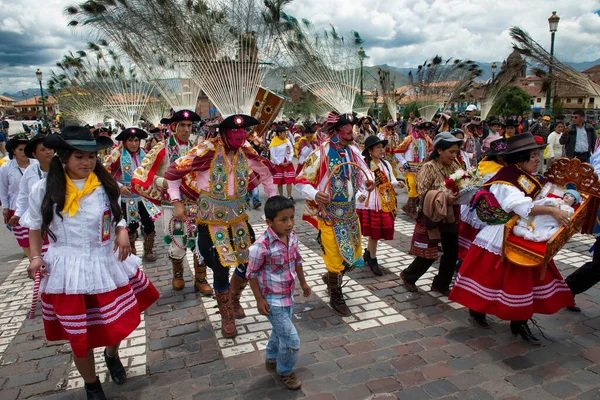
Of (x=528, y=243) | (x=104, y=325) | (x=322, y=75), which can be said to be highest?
(x=322, y=75)

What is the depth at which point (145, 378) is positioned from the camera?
135 inches

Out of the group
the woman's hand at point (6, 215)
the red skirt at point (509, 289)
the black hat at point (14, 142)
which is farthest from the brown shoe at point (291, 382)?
the black hat at point (14, 142)

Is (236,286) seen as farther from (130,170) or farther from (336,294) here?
(130,170)

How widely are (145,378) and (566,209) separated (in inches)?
147

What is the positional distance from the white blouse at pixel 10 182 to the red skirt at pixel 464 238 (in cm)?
561

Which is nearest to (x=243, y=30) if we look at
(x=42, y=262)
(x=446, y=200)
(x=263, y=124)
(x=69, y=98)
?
(x=263, y=124)

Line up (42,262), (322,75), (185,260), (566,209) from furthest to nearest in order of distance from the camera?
(322,75) → (185,260) → (566,209) → (42,262)

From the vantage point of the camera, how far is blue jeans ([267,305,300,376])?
10.1ft

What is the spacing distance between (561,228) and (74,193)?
370 centimetres

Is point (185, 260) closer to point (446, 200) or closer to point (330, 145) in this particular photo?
point (330, 145)

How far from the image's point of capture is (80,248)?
114 inches

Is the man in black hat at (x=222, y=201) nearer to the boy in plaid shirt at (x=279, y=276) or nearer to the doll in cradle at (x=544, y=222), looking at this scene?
the boy in plaid shirt at (x=279, y=276)

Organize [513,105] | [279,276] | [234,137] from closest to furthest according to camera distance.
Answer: [279,276] < [234,137] < [513,105]

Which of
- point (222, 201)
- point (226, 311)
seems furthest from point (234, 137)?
point (226, 311)
